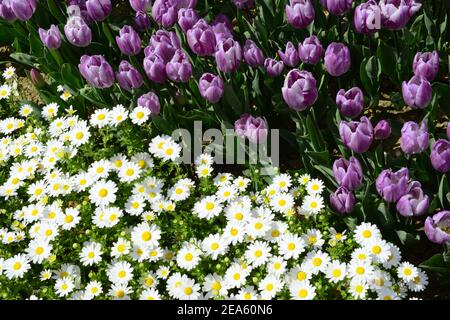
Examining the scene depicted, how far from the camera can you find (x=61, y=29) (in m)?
3.43

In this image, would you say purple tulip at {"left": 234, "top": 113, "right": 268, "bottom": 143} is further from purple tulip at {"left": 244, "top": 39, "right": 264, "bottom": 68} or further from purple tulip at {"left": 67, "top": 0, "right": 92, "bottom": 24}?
purple tulip at {"left": 67, "top": 0, "right": 92, "bottom": 24}

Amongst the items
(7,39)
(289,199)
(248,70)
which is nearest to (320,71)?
(248,70)

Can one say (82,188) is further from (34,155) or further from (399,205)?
(399,205)

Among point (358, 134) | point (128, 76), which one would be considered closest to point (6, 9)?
point (128, 76)

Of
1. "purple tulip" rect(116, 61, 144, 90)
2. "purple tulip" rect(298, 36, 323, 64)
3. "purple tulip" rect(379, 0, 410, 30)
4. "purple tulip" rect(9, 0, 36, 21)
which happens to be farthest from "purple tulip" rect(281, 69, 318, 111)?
"purple tulip" rect(9, 0, 36, 21)

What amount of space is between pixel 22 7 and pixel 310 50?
145 cm

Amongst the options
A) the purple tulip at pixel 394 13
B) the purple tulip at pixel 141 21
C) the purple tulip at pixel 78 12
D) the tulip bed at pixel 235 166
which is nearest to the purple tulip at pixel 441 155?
the tulip bed at pixel 235 166

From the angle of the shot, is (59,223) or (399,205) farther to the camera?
(59,223)

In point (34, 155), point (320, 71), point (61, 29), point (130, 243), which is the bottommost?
point (130, 243)

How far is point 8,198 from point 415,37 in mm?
2090

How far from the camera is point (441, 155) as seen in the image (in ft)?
7.87

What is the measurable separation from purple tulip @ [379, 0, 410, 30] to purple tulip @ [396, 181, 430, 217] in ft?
2.48

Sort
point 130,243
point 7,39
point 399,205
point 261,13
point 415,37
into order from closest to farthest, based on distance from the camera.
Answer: point 399,205 < point 130,243 < point 415,37 < point 261,13 < point 7,39

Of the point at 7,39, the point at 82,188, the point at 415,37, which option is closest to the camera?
the point at 82,188
